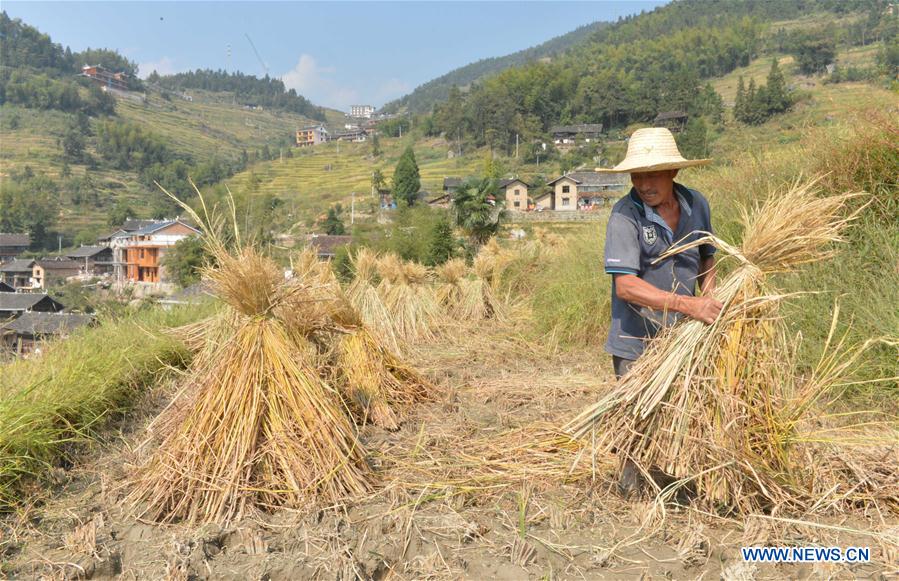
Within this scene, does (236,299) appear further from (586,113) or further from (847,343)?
(586,113)

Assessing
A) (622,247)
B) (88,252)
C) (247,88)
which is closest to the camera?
(622,247)

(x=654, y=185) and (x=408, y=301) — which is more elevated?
(x=654, y=185)

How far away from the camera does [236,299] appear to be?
2904 mm

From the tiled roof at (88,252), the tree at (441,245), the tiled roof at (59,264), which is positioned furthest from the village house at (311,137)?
the tree at (441,245)

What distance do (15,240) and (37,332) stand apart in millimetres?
47764

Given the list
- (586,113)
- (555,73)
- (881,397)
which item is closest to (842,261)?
(881,397)

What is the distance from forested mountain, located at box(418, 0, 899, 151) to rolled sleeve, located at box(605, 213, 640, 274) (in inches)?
2520

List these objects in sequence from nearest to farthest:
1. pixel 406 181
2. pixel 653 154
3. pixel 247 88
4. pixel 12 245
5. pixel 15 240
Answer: pixel 653 154, pixel 12 245, pixel 15 240, pixel 406 181, pixel 247 88

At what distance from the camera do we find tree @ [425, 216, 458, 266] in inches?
561

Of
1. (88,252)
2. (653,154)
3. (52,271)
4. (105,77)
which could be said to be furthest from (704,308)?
(105,77)

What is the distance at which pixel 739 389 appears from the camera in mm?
2283

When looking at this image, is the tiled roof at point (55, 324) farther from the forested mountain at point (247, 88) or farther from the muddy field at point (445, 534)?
the forested mountain at point (247, 88)

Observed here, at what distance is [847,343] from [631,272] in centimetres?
272

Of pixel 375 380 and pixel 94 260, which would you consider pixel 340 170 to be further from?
pixel 375 380
